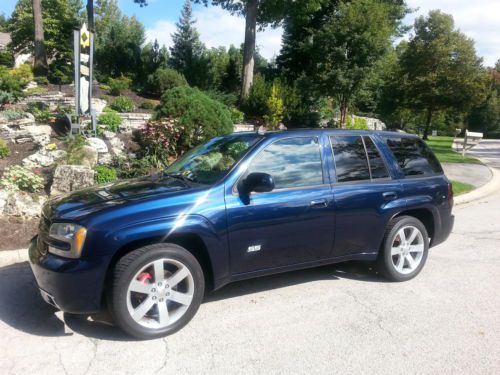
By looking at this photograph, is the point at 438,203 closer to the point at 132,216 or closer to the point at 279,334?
the point at 279,334

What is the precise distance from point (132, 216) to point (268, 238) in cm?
122

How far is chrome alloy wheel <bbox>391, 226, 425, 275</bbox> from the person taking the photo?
4695 mm

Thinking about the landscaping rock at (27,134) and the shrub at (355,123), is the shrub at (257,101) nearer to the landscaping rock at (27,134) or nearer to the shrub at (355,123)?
the shrub at (355,123)

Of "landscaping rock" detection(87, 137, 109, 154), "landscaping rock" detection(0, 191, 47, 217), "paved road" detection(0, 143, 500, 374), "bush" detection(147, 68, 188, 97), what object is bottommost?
"paved road" detection(0, 143, 500, 374)

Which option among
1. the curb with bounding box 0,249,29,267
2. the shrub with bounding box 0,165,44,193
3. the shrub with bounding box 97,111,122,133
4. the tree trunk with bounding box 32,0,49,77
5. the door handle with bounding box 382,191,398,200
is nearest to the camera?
the door handle with bounding box 382,191,398,200

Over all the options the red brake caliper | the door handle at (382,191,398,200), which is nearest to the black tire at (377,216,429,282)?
the door handle at (382,191,398,200)

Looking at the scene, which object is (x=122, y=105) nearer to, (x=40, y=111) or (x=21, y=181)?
(x=40, y=111)

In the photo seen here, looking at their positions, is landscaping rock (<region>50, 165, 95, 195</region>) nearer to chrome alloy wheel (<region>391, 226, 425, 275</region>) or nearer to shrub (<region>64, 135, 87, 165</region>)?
shrub (<region>64, 135, 87, 165</region>)

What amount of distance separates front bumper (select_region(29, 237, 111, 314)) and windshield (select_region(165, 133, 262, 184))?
121 centimetres

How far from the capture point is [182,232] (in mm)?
3420

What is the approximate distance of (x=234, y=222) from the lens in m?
3.63

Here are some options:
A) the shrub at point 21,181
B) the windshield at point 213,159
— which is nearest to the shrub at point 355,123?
the shrub at point 21,181

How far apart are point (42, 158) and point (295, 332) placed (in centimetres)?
687

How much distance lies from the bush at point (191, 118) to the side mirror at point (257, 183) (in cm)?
585
